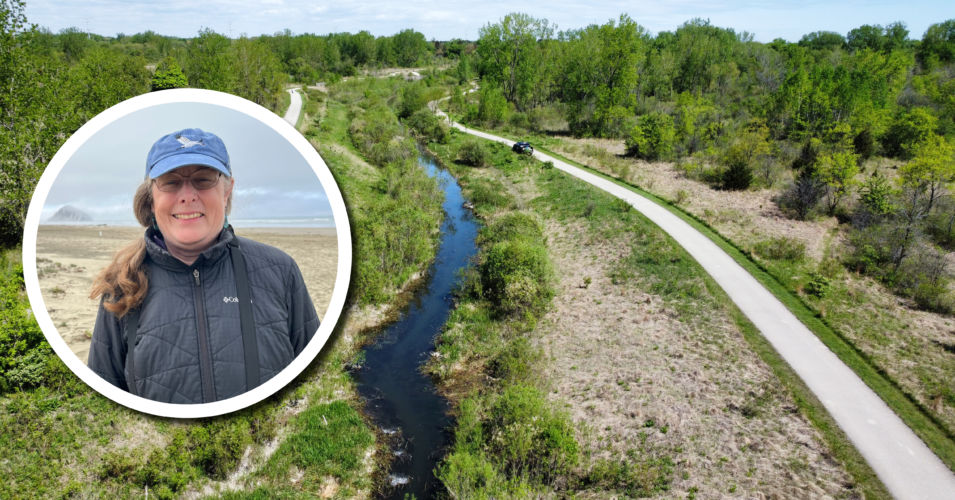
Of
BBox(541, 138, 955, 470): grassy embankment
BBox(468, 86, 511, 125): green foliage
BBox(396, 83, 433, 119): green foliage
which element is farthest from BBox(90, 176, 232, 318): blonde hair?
BBox(396, 83, 433, 119): green foliage

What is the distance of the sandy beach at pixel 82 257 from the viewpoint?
6.07ft

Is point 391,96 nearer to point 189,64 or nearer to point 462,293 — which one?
point 189,64

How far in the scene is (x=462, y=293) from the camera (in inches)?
736

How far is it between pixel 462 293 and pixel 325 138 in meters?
21.4

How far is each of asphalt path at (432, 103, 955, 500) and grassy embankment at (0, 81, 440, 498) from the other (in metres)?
10.7

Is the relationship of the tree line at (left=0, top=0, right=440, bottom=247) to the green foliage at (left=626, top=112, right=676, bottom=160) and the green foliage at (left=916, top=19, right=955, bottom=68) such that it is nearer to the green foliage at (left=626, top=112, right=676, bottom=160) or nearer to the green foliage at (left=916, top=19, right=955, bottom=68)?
the green foliage at (left=626, top=112, right=676, bottom=160)

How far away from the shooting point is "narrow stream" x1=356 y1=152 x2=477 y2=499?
10891 millimetres

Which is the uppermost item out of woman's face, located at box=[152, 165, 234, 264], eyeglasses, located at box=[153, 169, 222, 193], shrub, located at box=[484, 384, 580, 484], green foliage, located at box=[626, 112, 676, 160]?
green foliage, located at box=[626, 112, 676, 160]

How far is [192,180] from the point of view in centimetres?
189

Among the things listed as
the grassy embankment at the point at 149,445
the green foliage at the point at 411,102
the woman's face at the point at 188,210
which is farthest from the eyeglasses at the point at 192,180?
the green foliage at the point at 411,102

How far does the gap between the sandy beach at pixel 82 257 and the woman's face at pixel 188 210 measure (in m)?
0.10

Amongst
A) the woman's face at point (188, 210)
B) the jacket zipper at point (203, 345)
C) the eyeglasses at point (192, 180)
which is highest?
the eyeglasses at point (192, 180)

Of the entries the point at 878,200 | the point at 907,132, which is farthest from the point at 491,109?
the point at 878,200

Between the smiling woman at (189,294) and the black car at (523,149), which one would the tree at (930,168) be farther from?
the smiling woman at (189,294)
